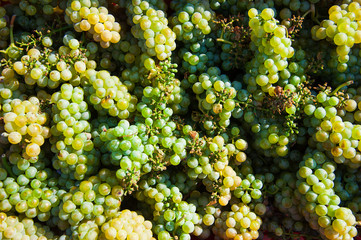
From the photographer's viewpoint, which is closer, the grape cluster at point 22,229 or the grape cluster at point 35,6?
the grape cluster at point 22,229

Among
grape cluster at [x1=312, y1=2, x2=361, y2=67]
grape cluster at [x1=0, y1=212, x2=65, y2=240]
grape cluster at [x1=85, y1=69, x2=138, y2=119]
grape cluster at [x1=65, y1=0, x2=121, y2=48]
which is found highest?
grape cluster at [x1=312, y1=2, x2=361, y2=67]

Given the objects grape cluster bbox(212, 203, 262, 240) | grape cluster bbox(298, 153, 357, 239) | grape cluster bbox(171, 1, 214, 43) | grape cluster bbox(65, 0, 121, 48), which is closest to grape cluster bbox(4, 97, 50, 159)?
grape cluster bbox(65, 0, 121, 48)

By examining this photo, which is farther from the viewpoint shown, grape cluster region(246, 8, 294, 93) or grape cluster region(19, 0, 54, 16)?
grape cluster region(19, 0, 54, 16)

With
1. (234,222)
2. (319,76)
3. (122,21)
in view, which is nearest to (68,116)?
(122,21)

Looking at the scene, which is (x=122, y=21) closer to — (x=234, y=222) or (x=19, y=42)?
(x=19, y=42)

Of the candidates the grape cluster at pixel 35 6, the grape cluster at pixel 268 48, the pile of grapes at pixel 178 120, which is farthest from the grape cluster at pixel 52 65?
the grape cluster at pixel 268 48

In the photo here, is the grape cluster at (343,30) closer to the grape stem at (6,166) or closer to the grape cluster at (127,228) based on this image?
the grape cluster at (127,228)

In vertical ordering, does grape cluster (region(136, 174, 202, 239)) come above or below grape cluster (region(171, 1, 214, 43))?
below

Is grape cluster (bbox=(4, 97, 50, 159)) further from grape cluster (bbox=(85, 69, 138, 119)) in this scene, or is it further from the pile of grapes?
grape cluster (bbox=(85, 69, 138, 119))
